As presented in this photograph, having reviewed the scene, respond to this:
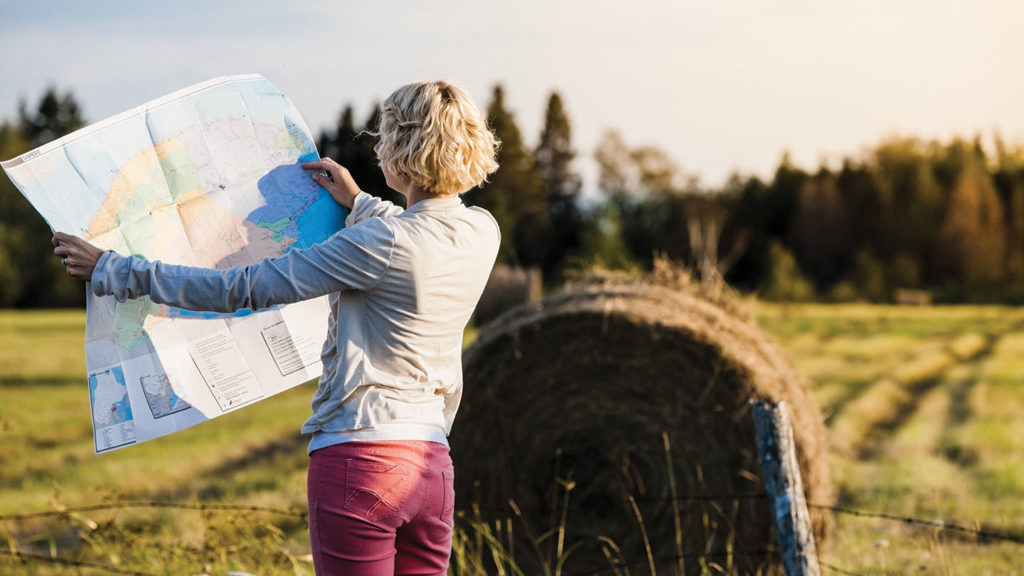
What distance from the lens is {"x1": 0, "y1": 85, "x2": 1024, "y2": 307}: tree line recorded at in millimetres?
33812

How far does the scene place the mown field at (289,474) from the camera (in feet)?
14.3

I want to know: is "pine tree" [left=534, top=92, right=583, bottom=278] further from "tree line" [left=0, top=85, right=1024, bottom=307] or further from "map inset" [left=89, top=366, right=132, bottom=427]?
"map inset" [left=89, top=366, right=132, bottom=427]

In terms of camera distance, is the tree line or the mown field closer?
the mown field

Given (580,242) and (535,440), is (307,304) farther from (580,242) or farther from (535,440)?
(580,242)

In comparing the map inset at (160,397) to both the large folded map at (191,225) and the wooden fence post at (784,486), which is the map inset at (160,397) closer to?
the large folded map at (191,225)

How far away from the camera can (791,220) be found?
1617 inches

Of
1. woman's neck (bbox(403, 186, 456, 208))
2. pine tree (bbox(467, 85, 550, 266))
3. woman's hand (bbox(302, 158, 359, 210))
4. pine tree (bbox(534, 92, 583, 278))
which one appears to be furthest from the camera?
pine tree (bbox(534, 92, 583, 278))

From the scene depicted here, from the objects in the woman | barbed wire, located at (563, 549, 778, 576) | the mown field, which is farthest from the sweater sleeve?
barbed wire, located at (563, 549, 778, 576)

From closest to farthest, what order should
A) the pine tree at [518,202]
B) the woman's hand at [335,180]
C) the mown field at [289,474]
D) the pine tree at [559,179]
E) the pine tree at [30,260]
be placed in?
the woman's hand at [335,180] → the mown field at [289,474] → the pine tree at [518,202] → the pine tree at [559,179] → the pine tree at [30,260]

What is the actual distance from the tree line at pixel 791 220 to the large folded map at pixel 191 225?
27154 millimetres

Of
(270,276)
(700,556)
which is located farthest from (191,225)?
(700,556)

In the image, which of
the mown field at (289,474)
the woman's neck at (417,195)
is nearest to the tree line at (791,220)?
the mown field at (289,474)

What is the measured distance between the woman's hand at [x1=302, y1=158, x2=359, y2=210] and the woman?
0.39 metres

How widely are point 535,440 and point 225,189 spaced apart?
2.67 metres
